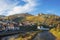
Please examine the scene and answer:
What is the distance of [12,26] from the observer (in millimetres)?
125250
